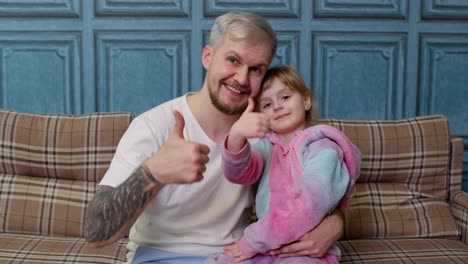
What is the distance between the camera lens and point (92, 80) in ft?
8.31

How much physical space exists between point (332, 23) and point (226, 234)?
1385 mm

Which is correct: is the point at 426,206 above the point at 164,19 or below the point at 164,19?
below

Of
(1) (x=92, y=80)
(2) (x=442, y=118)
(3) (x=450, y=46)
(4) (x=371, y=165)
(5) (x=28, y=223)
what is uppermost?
(3) (x=450, y=46)

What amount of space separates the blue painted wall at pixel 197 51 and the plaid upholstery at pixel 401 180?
396 mm

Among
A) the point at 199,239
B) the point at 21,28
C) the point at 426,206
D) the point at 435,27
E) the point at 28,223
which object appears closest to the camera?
the point at 199,239

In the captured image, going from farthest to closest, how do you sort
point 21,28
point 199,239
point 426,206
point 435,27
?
point 435,27 → point 21,28 → point 426,206 → point 199,239

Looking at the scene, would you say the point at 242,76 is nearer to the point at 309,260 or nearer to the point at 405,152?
the point at 309,260

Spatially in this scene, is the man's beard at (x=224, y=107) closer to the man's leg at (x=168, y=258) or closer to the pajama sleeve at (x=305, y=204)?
the pajama sleeve at (x=305, y=204)

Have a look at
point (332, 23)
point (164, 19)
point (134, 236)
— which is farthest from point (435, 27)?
point (134, 236)

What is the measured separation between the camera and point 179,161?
46.4 inches

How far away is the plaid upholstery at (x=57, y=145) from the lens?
210 cm

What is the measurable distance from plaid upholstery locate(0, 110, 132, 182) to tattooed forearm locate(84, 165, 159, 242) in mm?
742

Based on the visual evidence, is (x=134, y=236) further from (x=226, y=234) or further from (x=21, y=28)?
(x=21, y=28)

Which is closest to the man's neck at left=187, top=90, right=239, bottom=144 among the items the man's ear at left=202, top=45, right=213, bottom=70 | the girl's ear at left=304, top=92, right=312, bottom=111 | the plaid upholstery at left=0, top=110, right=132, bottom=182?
the man's ear at left=202, top=45, right=213, bottom=70
